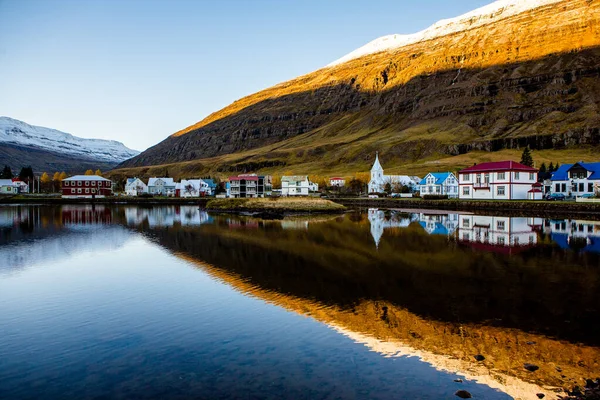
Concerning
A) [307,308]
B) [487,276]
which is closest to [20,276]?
[307,308]

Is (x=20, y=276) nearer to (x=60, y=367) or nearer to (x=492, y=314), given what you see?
(x=60, y=367)

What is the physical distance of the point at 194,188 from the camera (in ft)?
465

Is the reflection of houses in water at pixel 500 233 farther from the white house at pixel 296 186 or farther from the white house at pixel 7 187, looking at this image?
the white house at pixel 7 187

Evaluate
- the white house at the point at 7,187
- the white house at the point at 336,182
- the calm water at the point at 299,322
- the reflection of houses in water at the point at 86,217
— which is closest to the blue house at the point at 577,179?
the calm water at the point at 299,322

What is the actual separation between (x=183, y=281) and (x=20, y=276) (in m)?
9.74

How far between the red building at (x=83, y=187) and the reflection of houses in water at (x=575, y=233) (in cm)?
12201

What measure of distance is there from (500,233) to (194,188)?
369 ft

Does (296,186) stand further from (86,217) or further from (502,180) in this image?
(86,217)

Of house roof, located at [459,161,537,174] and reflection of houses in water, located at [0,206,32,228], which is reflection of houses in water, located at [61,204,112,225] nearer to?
reflection of houses in water, located at [0,206,32,228]

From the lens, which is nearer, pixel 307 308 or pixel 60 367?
pixel 60 367

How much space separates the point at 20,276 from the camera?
25297 mm

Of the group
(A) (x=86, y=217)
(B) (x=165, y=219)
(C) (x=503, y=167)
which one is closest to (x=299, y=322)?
(B) (x=165, y=219)

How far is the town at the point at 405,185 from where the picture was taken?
3140 inches

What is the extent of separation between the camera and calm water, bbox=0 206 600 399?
11.9 metres
